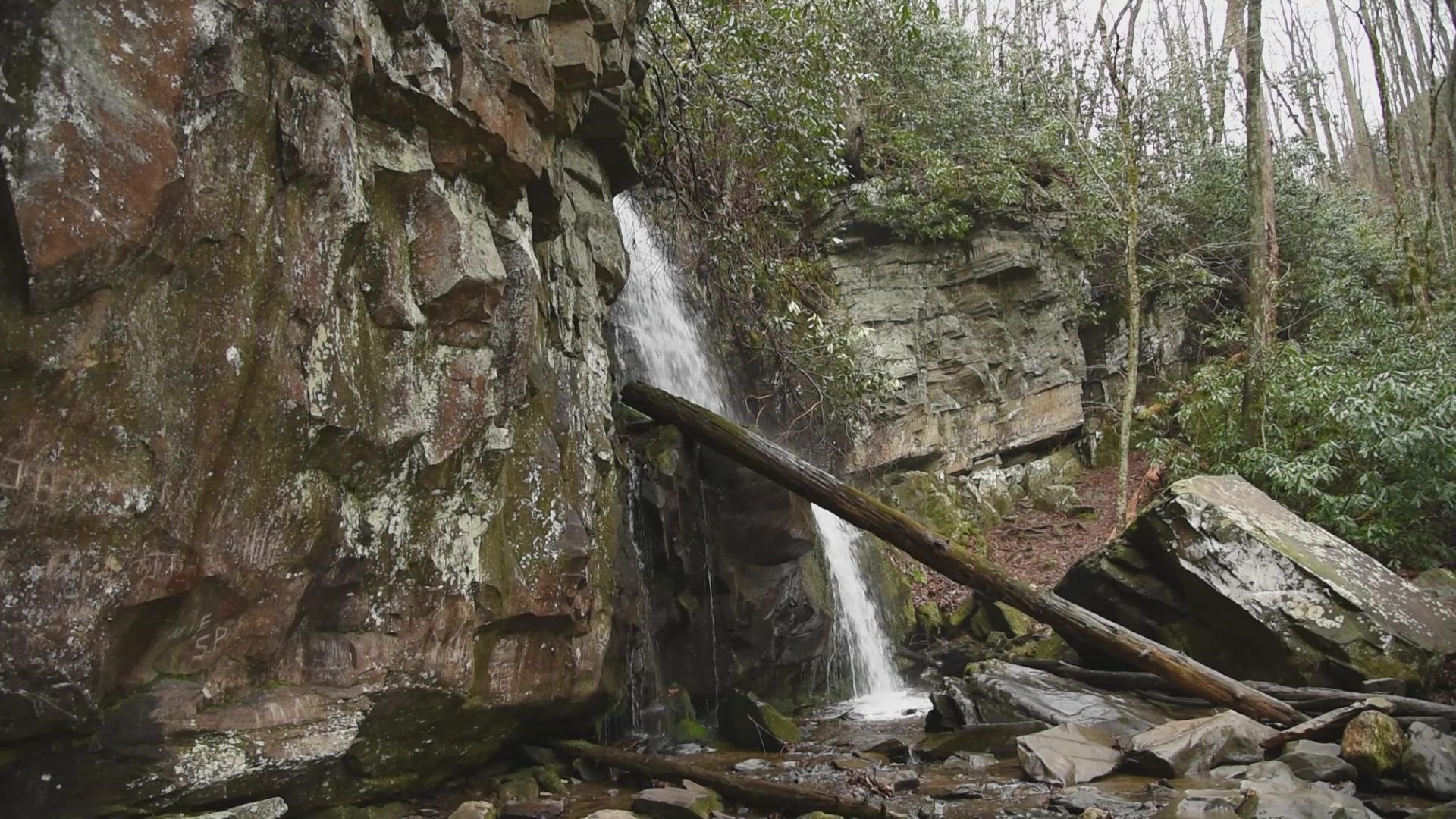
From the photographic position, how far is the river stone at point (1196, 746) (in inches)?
235

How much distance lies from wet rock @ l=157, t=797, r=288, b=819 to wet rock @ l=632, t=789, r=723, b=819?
1993 mm

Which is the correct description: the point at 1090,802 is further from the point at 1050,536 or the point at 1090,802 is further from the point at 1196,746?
the point at 1050,536

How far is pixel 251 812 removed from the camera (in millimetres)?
4172

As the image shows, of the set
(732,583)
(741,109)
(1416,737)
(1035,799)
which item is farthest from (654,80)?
(1416,737)

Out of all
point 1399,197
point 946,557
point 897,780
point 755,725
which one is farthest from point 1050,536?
point 897,780

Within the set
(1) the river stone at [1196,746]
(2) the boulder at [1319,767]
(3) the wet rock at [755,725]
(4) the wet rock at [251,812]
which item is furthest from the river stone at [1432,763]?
(4) the wet rock at [251,812]

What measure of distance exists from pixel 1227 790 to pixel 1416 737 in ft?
4.87

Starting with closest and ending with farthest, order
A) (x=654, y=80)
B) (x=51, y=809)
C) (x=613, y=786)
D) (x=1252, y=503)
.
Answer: (x=51, y=809) < (x=613, y=786) < (x=1252, y=503) < (x=654, y=80)

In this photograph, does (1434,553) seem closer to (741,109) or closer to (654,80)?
(741,109)

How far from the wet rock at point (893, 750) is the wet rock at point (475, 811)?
131 inches

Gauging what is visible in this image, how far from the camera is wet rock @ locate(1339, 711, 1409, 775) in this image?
5.58 meters

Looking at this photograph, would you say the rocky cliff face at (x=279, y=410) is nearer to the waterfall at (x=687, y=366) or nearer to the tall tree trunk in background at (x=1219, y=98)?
the waterfall at (x=687, y=366)

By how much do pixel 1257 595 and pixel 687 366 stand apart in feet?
21.1

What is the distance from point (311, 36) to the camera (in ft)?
14.8
